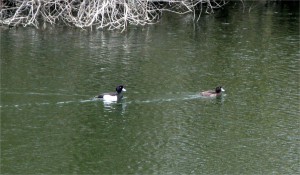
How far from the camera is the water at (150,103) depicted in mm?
12922

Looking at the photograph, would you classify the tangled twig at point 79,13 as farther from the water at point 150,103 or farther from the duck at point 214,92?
the duck at point 214,92

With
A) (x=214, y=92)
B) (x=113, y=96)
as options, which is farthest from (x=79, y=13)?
(x=214, y=92)

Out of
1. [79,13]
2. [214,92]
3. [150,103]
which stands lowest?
[150,103]

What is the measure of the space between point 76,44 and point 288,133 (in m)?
8.95

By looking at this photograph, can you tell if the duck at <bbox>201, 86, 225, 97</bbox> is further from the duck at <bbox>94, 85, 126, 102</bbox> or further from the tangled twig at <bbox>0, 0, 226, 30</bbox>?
the tangled twig at <bbox>0, 0, 226, 30</bbox>

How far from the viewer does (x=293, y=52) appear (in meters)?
20.9

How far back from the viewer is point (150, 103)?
16.0 metres

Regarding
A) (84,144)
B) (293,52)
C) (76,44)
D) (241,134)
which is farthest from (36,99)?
(293,52)

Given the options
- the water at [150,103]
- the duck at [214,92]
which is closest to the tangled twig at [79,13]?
the water at [150,103]

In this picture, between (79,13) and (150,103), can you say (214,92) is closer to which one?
(150,103)

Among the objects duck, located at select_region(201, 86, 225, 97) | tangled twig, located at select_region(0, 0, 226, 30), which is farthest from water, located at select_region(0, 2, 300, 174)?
tangled twig, located at select_region(0, 0, 226, 30)

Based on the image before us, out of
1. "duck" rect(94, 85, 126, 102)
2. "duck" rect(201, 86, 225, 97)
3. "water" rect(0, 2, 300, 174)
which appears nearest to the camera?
"water" rect(0, 2, 300, 174)

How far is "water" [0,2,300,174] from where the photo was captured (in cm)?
1292

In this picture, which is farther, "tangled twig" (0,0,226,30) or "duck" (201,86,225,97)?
"tangled twig" (0,0,226,30)
